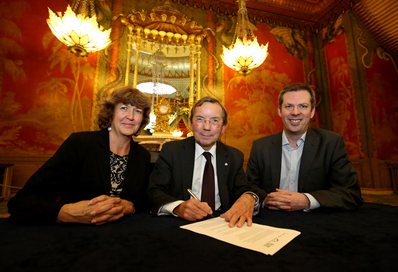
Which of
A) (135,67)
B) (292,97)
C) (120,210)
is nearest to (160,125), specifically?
(135,67)

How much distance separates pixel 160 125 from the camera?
4.71 meters

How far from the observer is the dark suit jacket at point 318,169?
60.6 inches

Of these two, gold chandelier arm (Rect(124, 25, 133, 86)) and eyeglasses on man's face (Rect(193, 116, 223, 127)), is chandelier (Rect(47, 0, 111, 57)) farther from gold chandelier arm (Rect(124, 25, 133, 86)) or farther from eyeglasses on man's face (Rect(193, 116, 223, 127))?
eyeglasses on man's face (Rect(193, 116, 223, 127))

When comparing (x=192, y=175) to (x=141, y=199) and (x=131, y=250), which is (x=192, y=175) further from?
(x=131, y=250)

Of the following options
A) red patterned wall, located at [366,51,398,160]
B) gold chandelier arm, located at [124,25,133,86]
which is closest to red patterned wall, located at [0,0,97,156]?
gold chandelier arm, located at [124,25,133,86]

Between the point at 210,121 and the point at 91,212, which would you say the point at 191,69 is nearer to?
the point at 210,121

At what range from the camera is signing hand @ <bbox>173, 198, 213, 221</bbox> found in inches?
46.4

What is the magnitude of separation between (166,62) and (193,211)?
4.41 meters

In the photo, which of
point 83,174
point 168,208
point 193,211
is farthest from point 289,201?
point 83,174

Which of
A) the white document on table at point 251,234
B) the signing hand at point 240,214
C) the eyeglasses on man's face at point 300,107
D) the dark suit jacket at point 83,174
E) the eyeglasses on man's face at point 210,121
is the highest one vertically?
the eyeglasses on man's face at point 300,107

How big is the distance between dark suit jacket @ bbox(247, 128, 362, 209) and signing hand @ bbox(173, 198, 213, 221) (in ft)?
1.81

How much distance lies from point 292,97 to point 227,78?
11.4ft

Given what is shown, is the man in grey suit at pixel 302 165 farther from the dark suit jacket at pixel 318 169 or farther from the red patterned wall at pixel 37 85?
the red patterned wall at pixel 37 85

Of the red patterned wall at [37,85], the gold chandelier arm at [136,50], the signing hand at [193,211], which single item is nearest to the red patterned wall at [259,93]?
the gold chandelier arm at [136,50]
